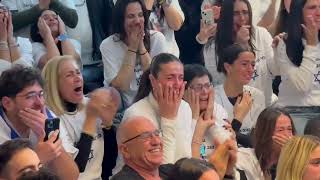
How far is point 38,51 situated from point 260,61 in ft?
5.92

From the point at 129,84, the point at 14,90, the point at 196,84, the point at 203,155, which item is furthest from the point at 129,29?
the point at 14,90

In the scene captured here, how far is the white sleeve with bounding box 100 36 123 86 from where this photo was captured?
22.2 feet

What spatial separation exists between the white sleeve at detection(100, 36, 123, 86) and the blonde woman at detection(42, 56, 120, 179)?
0.90 metres

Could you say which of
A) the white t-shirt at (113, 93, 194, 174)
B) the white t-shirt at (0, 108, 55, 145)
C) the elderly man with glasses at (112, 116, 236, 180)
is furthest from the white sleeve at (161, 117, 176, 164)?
the white t-shirt at (0, 108, 55, 145)

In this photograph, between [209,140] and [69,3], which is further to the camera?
[69,3]

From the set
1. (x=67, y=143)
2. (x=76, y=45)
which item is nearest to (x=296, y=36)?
(x=76, y=45)

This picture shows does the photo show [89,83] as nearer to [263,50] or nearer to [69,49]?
[69,49]

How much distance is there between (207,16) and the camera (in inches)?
283

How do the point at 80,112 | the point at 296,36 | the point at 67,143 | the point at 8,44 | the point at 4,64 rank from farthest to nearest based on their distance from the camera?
1. the point at 296,36
2. the point at 8,44
3. the point at 4,64
4. the point at 80,112
5. the point at 67,143

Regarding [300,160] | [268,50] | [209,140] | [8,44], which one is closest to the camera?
[300,160]

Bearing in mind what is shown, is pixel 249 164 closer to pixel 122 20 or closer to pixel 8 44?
pixel 122 20

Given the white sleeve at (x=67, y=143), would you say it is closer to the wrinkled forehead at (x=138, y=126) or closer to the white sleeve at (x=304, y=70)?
the wrinkled forehead at (x=138, y=126)

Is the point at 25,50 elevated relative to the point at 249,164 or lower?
elevated

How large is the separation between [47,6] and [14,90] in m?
1.95
